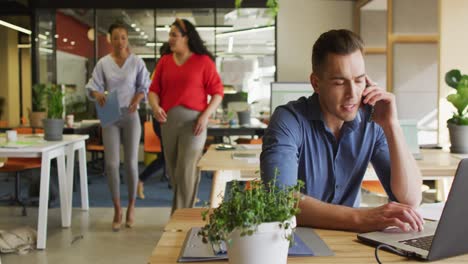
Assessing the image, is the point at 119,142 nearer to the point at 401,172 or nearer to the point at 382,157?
the point at 382,157

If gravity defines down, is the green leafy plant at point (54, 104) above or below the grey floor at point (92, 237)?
above

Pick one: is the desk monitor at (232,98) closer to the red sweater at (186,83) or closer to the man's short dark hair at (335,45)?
the red sweater at (186,83)

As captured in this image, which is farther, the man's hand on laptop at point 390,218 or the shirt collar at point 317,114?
the shirt collar at point 317,114

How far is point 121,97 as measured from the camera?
5.09 metres

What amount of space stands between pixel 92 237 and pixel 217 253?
12.7ft

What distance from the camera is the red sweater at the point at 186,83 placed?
4.43 meters

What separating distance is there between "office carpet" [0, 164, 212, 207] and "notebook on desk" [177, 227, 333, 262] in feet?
13.8

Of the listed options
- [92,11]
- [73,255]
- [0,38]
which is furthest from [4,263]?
[0,38]

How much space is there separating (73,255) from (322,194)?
292cm

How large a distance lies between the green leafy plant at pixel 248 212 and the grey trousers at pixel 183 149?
323 cm

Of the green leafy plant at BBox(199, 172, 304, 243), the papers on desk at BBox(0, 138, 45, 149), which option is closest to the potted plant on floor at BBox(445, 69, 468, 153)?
the green leafy plant at BBox(199, 172, 304, 243)

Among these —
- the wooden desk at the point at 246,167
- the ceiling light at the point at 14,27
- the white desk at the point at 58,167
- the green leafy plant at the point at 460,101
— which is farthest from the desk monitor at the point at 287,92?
the ceiling light at the point at 14,27

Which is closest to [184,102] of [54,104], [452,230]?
[54,104]

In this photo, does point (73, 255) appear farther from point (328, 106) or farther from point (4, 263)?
point (328, 106)
